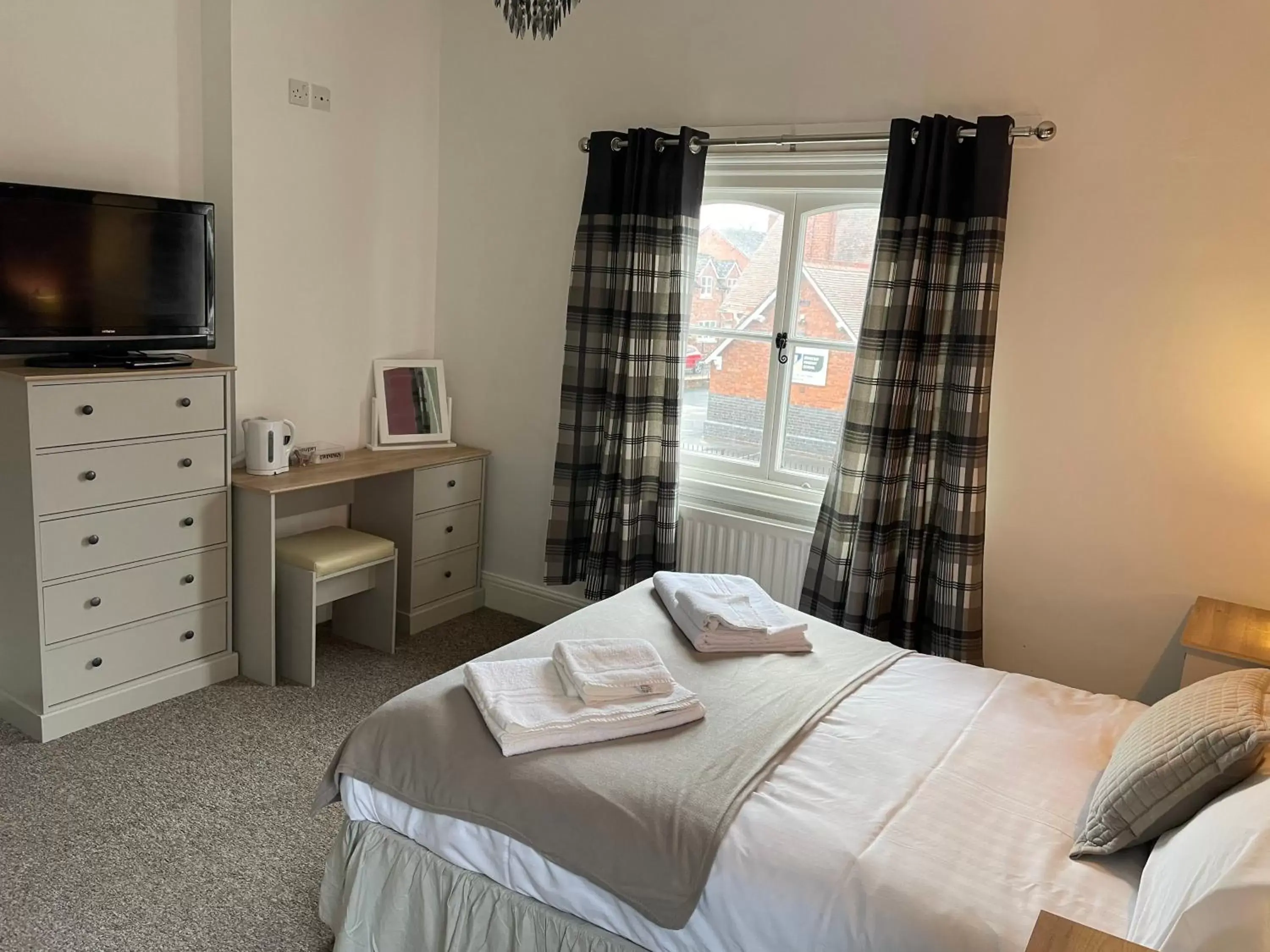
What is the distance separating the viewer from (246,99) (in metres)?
3.54

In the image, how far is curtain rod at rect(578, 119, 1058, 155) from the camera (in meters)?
2.99

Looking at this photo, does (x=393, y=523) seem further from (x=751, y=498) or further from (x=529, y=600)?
(x=751, y=498)

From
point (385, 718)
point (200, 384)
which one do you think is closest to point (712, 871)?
point (385, 718)

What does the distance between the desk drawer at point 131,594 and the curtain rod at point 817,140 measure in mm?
2118

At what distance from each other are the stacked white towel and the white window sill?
2.79ft

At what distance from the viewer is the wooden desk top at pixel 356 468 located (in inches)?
137

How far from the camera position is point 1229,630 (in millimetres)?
2609

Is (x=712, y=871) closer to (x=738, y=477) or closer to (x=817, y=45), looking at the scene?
(x=738, y=477)

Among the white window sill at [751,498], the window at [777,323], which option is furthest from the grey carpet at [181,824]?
the window at [777,323]

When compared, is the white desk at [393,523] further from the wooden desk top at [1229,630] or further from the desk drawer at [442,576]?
the wooden desk top at [1229,630]

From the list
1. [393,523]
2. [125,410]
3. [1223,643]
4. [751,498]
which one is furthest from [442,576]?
[1223,643]

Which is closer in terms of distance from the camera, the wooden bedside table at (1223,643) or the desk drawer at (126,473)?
the wooden bedside table at (1223,643)

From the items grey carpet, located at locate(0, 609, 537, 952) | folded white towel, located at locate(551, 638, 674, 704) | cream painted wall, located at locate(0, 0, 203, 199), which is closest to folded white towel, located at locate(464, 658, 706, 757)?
folded white towel, located at locate(551, 638, 674, 704)

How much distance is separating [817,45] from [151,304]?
7.99 feet
